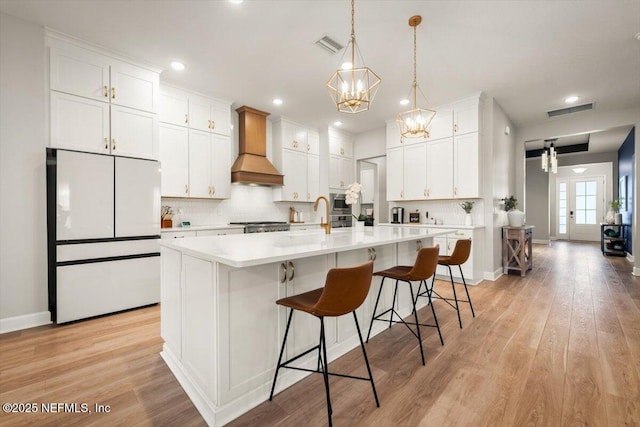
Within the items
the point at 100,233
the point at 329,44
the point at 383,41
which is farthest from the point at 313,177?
the point at 100,233

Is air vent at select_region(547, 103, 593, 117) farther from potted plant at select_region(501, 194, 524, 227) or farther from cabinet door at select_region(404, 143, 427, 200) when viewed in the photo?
cabinet door at select_region(404, 143, 427, 200)

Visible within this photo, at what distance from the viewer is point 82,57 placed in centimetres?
313

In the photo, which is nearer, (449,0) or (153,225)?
(449,0)

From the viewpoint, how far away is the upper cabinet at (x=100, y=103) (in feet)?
9.87

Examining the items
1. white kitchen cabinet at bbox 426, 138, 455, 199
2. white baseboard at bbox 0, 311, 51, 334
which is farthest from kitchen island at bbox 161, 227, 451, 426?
white kitchen cabinet at bbox 426, 138, 455, 199

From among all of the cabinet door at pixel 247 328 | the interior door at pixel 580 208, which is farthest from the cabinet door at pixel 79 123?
the interior door at pixel 580 208

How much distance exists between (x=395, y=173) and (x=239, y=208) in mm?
3101

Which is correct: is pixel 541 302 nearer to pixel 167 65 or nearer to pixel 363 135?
pixel 363 135

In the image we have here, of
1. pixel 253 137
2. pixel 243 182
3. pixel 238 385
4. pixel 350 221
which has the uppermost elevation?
pixel 253 137

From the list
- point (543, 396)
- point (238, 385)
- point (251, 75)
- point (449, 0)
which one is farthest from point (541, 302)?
point (251, 75)

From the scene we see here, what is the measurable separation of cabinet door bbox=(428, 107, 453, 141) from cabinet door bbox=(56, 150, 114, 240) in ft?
15.9

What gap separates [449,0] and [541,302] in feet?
11.7

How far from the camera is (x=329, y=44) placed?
3.19 m

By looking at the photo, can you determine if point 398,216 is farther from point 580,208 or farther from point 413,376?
point 580,208
